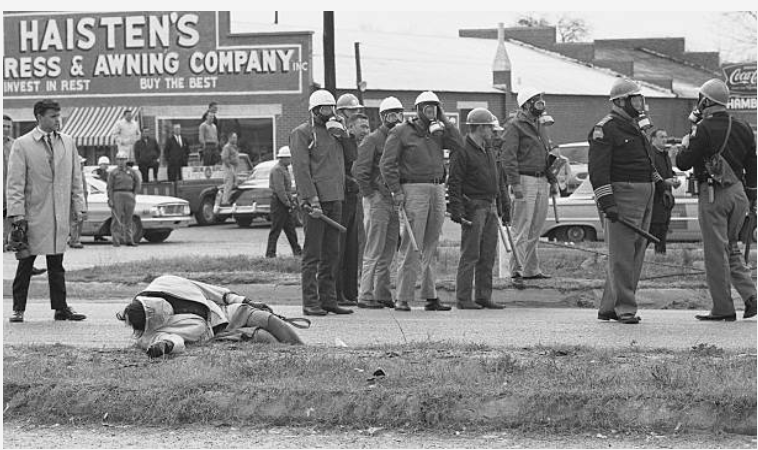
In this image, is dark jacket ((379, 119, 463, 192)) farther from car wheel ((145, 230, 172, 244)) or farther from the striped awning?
the striped awning

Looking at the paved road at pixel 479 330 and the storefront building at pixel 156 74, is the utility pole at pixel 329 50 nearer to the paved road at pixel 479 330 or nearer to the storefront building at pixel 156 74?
the storefront building at pixel 156 74

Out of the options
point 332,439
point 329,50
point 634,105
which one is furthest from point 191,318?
point 329,50

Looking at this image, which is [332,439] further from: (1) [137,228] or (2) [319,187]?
(1) [137,228]

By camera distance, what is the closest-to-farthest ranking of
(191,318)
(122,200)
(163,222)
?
(191,318), (122,200), (163,222)

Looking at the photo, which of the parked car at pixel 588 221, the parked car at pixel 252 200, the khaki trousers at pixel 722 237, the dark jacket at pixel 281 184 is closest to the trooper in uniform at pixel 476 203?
the khaki trousers at pixel 722 237

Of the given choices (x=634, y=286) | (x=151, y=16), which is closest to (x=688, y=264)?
(x=634, y=286)

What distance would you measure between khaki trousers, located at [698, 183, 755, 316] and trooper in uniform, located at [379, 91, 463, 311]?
7.94ft

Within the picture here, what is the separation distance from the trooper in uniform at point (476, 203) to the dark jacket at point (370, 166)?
66cm

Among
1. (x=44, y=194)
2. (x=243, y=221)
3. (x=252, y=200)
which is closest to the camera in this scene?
(x=44, y=194)

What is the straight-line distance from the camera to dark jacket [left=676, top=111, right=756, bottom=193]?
10734mm

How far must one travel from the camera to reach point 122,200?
23734mm

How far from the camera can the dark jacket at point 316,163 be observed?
11.5 m

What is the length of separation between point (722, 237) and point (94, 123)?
28625mm

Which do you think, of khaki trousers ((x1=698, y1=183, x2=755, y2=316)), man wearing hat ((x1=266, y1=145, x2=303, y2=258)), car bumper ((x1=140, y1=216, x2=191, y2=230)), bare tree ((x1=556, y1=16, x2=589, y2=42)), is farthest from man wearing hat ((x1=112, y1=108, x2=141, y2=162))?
bare tree ((x1=556, y1=16, x2=589, y2=42))
